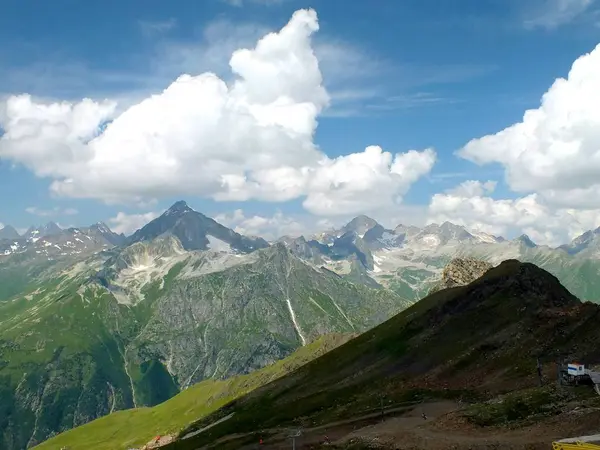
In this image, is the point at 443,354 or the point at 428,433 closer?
the point at 428,433

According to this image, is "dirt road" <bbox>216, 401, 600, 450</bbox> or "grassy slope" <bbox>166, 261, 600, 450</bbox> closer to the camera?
"dirt road" <bbox>216, 401, 600, 450</bbox>

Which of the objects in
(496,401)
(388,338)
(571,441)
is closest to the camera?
(571,441)

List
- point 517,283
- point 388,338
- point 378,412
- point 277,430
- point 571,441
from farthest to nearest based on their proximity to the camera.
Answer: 1. point 388,338
2. point 517,283
3. point 277,430
4. point 378,412
5. point 571,441

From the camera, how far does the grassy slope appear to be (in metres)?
108

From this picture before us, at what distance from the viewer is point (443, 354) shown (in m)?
132

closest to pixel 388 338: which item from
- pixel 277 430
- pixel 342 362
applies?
pixel 342 362

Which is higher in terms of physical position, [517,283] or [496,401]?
[517,283]

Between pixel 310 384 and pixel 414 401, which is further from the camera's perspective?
pixel 310 384

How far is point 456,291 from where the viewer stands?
545 ft

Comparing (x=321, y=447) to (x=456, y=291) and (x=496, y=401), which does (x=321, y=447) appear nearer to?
(x=496, y=401)

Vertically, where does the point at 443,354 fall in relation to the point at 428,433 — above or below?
above

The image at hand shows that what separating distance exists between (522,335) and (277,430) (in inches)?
2303

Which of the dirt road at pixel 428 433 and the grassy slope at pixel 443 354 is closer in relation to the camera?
the dirt road at pixel 428 433

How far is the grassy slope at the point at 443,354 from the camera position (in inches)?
4269
